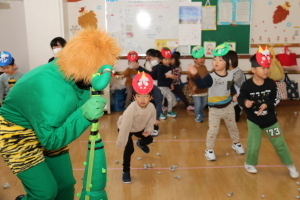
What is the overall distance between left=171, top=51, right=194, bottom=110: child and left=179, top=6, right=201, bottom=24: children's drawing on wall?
688mm

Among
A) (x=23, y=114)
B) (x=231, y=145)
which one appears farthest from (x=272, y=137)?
(x=23, y=114)

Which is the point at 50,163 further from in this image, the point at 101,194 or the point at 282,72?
the point at 282,72

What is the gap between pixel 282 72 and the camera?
653 centimetres

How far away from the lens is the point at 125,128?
3.13 meters

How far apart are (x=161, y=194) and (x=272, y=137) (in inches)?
47.9

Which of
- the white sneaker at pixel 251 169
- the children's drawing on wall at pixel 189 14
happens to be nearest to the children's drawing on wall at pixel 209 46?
the children's drawing on wall at pixel 189 14

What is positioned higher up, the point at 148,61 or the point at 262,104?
the point at 148,61

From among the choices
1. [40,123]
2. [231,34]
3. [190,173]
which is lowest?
[190,173]

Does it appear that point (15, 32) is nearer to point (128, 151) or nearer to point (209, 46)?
point (209, 46)

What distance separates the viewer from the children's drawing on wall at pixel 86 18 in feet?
21.9

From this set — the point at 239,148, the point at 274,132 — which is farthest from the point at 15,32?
the point at 274,132

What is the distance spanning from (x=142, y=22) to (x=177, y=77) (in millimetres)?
1389

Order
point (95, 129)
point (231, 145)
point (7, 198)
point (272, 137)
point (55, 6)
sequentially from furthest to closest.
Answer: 1. point (55, 6)
2. point (231, 145)
3. point (272, 137)
4. point (7, 198)
5. point (95, 129)

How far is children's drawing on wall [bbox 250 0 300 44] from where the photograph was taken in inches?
266
